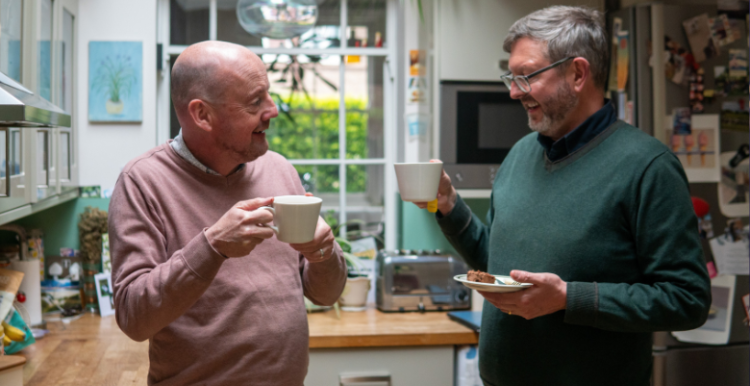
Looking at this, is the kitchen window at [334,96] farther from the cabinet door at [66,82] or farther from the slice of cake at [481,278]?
the slice of cake at [481,278]

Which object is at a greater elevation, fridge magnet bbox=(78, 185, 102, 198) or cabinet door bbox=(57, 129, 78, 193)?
cabinet door bbox=(57, 129, 78, 193)

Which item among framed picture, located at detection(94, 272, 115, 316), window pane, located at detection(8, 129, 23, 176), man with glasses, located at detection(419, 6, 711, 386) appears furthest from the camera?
framed picture, located at detection(94, 272, 115, 316)

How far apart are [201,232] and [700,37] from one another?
1926mm

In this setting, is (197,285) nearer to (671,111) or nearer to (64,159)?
(64,159)

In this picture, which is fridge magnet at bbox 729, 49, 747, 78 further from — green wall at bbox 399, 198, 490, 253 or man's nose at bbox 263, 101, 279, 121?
man's nose at bbox 263, 101, 279, 121

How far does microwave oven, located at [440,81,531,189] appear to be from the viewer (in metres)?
2.45

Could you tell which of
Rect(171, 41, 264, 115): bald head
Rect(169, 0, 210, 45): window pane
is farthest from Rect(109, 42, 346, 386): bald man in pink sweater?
Rect(169, 0, 210, 45): window pane

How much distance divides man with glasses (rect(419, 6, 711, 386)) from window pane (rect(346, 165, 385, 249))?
4.99 feet

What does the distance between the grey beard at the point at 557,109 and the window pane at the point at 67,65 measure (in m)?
1.83

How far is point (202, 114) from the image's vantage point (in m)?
1.25

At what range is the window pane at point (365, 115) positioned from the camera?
310cm

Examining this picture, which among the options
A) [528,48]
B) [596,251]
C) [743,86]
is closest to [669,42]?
[743,86]

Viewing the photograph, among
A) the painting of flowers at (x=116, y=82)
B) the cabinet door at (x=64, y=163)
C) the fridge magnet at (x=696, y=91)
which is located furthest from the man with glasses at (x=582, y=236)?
the painting of flowers at (x=116, y=82)

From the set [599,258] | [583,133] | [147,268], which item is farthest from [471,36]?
[147,268]
